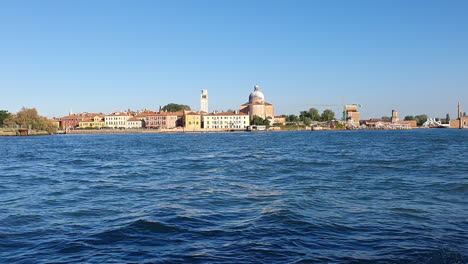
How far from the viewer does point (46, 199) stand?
1127 centimetres

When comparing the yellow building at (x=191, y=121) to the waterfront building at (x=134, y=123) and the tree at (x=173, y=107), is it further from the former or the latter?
the tree at (x=173, y=107)

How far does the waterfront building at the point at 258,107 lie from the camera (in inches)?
4936

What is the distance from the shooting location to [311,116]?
150375 millimetres

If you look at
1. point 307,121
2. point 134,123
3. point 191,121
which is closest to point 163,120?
point 191,121

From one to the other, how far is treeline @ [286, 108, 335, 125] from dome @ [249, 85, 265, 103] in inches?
674

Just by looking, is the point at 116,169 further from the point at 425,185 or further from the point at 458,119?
the point at 458,119

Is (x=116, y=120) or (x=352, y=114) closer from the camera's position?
(x=116, y=120)

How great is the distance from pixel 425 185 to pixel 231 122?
10745 cm

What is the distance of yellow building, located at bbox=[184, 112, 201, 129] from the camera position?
11625 cm

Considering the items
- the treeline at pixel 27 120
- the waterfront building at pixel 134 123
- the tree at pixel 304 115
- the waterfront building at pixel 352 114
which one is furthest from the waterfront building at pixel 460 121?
the treeline at pixel 27 120

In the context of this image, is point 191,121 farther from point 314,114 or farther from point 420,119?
point 420,119

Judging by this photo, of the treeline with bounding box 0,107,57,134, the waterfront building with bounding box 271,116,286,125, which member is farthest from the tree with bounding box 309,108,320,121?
the treeline with bounding box 0,107,57,134

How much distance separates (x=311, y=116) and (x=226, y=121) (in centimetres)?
4142

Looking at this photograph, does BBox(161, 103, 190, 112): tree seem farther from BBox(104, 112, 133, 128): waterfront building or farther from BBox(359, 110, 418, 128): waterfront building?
BBox(359, 110, 418, 128): waterfront building
